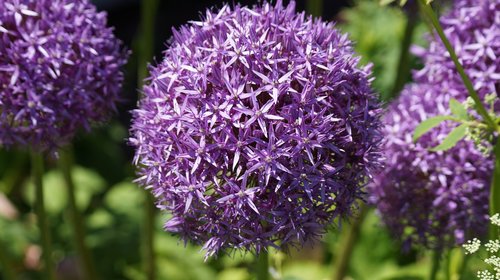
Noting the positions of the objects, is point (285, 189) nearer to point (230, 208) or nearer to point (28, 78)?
point (230, 208)

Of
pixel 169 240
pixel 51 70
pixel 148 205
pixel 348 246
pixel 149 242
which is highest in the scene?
pixel 51 70

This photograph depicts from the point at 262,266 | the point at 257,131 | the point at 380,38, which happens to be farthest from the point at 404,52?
the point at 257,131

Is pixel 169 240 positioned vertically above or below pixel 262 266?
below

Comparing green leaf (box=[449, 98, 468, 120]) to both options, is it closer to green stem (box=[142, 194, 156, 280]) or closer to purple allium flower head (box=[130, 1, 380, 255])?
purple allium flower head (box=[130, 1, 380, 255])

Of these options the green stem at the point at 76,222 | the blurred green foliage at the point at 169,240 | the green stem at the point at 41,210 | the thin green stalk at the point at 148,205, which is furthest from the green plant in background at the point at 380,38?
the green stem at the point at 41,210

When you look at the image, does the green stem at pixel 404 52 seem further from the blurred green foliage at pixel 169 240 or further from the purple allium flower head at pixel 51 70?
the purple allium flower head at pixel 51 70

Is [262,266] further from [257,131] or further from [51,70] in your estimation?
[51,70]
